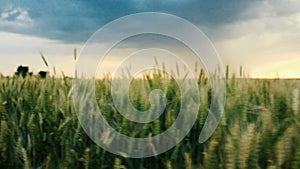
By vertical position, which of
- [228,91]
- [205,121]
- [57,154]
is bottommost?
[57,154]

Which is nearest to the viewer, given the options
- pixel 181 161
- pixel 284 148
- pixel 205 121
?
pixel 284 148

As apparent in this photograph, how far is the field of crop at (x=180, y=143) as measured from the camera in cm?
123

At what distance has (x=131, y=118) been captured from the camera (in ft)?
5.09

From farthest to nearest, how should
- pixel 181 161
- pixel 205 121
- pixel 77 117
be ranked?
pixel 77 117 → pixel 205 121 → pixel 181 161

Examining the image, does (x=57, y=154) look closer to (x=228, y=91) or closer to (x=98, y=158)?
(x=98, y=158)

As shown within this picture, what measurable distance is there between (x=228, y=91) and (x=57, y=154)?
82cm

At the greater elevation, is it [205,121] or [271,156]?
[205,121]

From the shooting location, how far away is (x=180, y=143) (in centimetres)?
145

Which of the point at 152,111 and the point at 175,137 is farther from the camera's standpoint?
the point at 152,111

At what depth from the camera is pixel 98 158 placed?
1.49m

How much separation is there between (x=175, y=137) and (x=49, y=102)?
734 millimetres

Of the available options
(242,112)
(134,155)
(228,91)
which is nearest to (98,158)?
(134,155)

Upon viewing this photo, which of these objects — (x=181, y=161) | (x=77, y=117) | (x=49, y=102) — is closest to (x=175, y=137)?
(x=181, y=161)

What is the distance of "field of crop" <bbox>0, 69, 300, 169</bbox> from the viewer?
1227mm
